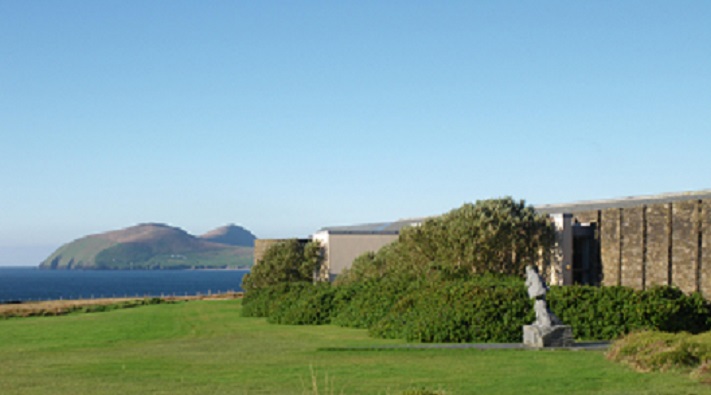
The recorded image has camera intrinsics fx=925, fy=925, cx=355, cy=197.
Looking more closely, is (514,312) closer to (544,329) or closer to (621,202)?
(544,329)

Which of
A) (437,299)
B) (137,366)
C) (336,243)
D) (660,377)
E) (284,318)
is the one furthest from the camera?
(336,243)

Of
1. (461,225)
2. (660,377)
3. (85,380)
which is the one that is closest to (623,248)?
(461,225)

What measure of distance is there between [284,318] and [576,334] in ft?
50.0

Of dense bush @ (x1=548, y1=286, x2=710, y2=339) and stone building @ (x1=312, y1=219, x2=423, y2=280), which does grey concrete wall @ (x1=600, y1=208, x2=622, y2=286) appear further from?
stone building @ (x1=312, y1=219, x2=423, y2=280)

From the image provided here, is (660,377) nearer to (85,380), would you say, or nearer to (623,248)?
(85,380)

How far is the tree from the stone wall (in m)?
28.1

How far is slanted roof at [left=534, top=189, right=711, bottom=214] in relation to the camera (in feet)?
196

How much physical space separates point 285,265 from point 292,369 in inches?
1837

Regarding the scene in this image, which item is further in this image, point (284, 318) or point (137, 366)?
point (284, 318)

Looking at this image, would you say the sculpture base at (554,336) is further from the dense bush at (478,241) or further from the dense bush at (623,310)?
the dense bush at (478,241)

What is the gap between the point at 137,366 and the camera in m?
21.3

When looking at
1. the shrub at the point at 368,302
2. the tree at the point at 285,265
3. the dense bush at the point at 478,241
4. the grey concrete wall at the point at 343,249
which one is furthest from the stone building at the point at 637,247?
the tree at the point at 285,265

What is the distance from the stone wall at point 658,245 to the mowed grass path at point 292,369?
44.6 ft

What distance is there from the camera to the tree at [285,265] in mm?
65250
